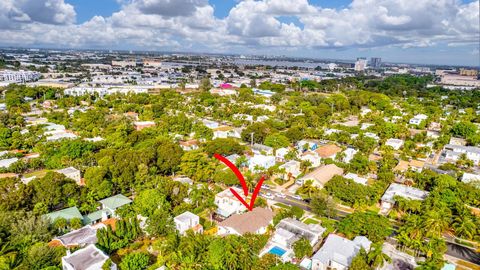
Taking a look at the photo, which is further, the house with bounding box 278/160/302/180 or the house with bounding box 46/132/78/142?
the house with bounding box 46/132/78/142

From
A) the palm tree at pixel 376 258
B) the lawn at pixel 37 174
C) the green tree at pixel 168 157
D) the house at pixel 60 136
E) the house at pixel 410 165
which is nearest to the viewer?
the palm tree at pixel 376 258

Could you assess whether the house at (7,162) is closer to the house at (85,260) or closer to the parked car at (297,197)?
the house at (85,260)

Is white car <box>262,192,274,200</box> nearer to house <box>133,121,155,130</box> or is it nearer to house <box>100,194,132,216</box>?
house <box>100,194,132,216</box>

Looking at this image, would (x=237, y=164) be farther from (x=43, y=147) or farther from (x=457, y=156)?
(x=457, y=156)

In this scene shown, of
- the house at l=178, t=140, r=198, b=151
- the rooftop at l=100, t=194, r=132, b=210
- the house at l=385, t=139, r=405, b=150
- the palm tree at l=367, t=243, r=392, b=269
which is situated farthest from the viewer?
the house at l=385, t=139, r=405, b=150

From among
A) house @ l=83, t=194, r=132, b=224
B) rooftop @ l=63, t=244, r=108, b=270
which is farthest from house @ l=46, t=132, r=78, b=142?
rooftop @ l=63, t=244, r=108, b=270

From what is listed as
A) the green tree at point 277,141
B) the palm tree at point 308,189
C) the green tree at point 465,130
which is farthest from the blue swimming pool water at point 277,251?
the green tree at point 465,130

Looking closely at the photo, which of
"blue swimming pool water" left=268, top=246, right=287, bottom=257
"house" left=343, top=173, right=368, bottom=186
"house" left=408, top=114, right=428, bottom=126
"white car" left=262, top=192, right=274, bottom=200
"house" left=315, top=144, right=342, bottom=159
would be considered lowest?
"white car" left=262, top=192, right=274, bottom=200

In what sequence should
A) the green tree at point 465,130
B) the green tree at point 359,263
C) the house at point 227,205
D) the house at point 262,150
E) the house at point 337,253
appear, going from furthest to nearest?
the green tree at point 465,130 → the house at point 262,150 → the house at point 227,205 → the house at point 337,253 → the green tree at point 359,263
